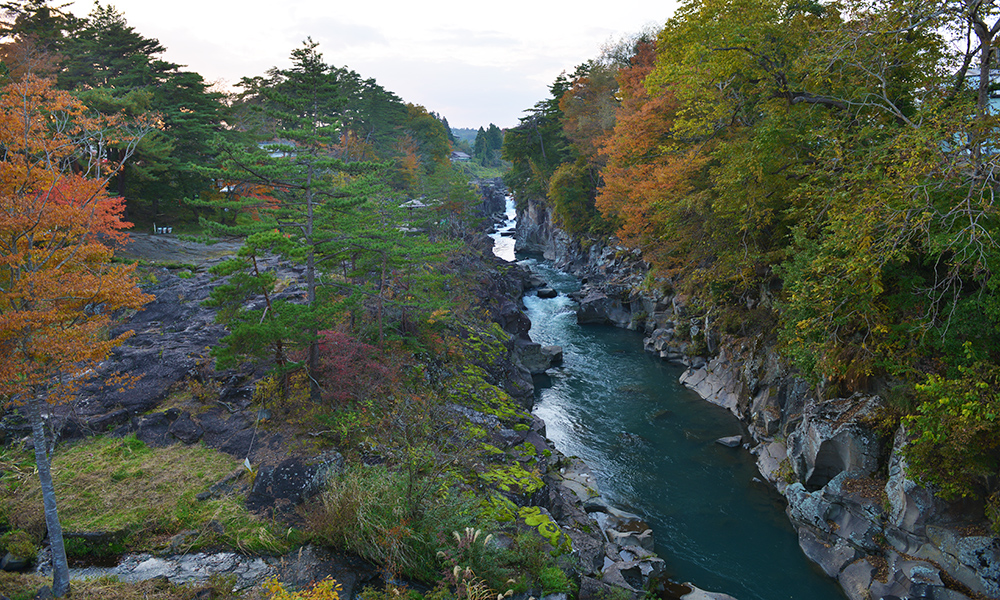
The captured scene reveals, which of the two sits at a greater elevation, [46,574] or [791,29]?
[791,29]

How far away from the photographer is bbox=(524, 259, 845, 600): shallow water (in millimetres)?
13117

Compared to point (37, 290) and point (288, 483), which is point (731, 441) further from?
point (37, 290)

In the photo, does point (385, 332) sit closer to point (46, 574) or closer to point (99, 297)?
point (99, 297)

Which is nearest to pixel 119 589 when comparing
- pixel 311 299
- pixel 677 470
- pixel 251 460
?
pixel 251 460

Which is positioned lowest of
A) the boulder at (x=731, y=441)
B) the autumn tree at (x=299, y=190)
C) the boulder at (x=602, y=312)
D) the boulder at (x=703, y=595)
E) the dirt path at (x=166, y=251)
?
the boulder at (x=703, y=595)

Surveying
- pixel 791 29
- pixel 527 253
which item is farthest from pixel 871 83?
pixel 527 253

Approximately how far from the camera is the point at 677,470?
17.8 meters

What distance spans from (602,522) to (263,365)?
11.6 metres

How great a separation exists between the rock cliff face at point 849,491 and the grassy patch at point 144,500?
14.0 meters

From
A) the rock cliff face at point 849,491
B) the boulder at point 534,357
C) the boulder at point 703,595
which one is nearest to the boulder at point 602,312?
the boulder at point 534,357

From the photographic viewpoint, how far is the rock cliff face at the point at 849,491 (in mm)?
10953

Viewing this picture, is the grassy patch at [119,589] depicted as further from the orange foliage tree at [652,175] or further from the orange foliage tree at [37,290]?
the orange foliage tree at [652,175]

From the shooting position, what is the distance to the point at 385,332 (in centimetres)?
1764

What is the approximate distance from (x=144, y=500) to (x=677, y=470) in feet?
53.1
